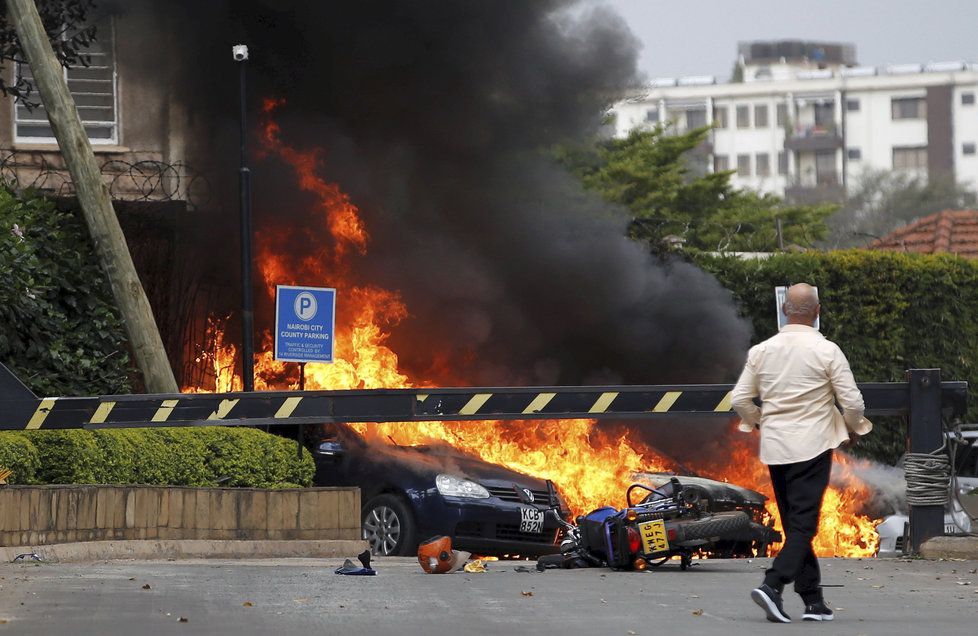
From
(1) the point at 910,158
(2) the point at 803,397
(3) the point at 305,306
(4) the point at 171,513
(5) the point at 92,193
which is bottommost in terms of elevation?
(4) the point at 171,513

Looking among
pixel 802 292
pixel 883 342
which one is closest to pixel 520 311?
pixel 883 342

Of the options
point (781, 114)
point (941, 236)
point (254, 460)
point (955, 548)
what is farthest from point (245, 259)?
point (781, 114)

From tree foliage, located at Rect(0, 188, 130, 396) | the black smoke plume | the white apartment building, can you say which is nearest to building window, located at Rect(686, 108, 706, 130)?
the white apartment building

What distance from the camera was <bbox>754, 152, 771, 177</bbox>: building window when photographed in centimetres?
9981

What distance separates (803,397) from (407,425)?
8.17 meters

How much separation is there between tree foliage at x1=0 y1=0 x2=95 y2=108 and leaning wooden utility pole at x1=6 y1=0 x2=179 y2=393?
14.3ft

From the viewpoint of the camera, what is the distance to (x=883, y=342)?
23.1 meters

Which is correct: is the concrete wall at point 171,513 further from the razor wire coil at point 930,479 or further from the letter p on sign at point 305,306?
the razor wire coil at point 930,479

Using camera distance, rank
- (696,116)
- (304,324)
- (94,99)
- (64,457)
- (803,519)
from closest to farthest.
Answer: (803,519) → (64,457) → (304,324) → (94,99) → (696,116)

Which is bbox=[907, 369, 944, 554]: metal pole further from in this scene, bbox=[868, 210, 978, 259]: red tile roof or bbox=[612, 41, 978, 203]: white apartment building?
bbox=[612, 41, 978, 203]: white apartment building

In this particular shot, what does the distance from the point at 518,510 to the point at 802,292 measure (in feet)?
20.4

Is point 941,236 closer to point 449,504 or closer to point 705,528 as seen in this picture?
point 449,504

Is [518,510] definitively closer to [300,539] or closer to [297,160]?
[300,539]

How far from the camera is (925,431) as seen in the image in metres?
11.5
